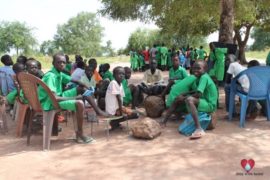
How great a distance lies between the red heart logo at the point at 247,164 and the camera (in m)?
4.23

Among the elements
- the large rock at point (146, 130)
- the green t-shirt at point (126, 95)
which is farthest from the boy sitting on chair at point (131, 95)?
the large rock at point (146, 130)

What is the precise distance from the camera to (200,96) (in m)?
5.80

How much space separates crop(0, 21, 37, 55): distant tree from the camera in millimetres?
52812

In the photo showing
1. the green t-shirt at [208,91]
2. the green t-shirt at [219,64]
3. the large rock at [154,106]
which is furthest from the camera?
the green t-shirt at [219,64]

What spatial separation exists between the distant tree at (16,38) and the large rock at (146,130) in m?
50.4

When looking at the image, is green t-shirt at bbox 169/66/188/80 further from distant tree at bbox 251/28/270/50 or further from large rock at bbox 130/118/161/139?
distant tree at bbox 251/28/270/50

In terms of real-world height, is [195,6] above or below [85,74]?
above

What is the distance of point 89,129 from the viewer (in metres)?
6.45

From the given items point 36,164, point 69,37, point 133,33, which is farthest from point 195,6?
point 69,37

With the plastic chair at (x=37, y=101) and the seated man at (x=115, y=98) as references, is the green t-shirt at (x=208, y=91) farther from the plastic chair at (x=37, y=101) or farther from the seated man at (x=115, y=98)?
the plastic chair at (x=37, y=101)

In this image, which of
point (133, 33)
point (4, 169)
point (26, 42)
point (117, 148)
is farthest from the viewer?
point (133, 33)

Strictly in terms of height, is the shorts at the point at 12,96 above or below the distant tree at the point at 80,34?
below

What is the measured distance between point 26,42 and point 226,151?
2081 inches

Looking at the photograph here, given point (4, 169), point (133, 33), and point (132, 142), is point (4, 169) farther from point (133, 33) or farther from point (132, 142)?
point (133, 33)
